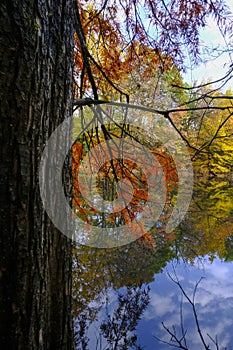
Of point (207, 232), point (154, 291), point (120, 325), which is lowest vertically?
point (120, 325)

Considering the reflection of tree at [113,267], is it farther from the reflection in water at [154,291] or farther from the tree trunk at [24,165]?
the tree trunk at [24,165]

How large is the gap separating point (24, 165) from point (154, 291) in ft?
11.0

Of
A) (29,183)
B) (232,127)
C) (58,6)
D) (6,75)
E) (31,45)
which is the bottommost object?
(29,183)

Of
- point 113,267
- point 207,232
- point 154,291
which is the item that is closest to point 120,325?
point 154,291

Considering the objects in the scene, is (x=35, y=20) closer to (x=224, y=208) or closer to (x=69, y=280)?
(x=69, y=280)

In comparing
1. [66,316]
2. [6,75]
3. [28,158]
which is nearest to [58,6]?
[6,75]

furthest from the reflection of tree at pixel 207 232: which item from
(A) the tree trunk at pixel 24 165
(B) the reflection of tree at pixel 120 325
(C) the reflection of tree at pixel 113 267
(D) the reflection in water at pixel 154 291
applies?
(A) the tree trunk at pixel 24 165

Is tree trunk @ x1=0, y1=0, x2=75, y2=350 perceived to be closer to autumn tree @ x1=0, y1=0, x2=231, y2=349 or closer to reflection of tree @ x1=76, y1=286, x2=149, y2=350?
autumn tree @ x1=0, y1=0, x2=231, y2=349

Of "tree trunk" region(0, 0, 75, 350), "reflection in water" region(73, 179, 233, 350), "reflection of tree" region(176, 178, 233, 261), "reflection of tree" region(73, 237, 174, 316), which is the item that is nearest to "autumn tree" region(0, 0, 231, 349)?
"tree trunk" region(0, 0, 75, 350)

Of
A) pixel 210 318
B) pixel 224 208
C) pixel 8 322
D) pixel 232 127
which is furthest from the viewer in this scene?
pixel 232 127

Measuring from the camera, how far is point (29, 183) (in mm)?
631

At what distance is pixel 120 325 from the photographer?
2609 mm

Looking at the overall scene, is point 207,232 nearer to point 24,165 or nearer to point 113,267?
point 113,267

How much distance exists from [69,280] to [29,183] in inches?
16.5
